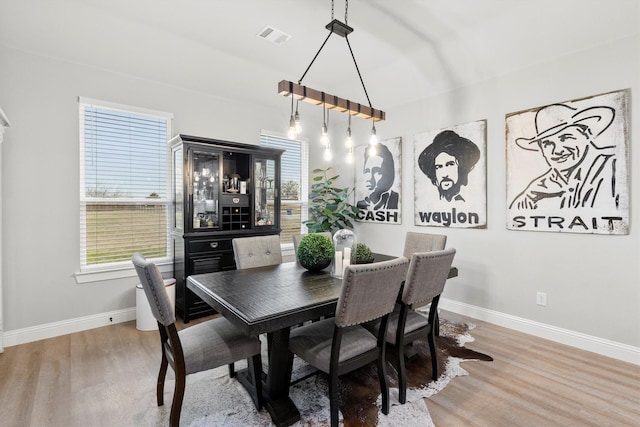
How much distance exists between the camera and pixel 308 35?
3.03 metres

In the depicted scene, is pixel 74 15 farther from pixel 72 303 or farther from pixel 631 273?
pixel 631 273

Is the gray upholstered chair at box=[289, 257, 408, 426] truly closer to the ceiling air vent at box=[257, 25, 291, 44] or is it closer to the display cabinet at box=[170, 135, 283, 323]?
the display cabinet at box=[170, 135, 283, 323]

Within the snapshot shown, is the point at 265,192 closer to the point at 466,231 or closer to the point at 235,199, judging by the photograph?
the point at 235,199

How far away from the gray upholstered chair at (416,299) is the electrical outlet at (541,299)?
5.24ft

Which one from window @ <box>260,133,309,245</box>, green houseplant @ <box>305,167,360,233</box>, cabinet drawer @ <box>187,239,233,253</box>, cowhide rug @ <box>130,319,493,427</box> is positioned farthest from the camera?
window @ <box>260,133,309,245</box>

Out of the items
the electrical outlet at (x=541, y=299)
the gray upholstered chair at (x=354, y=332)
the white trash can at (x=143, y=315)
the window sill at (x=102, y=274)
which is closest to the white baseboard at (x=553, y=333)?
the electrical outlet at (x=541, y=299)

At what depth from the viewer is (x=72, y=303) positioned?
3.29 m

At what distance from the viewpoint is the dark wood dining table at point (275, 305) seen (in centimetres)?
170

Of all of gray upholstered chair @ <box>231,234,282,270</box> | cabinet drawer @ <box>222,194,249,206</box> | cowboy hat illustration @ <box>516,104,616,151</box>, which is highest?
cowboy hat illustration @ <box>516,104,616,151</box>

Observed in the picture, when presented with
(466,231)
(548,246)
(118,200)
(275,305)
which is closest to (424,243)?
(466,231)

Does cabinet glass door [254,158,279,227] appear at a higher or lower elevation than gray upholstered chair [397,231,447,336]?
higher

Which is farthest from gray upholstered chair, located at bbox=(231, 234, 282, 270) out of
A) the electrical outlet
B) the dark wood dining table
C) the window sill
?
the electrical outlet

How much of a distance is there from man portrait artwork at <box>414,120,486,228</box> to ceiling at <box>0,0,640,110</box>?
63 cm

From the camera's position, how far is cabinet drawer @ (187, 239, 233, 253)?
3.60 meters
